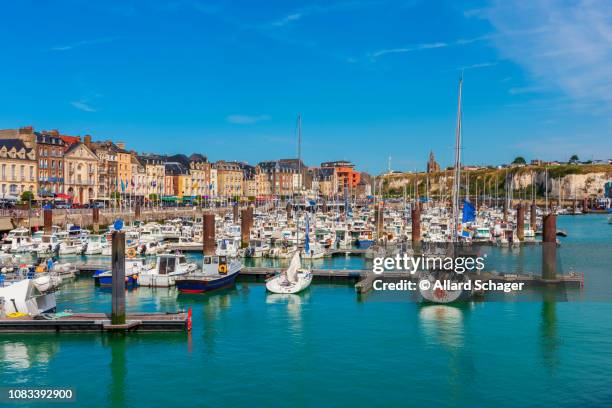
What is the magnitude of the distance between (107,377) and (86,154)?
103m

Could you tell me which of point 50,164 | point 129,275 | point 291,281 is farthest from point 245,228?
point 50,164

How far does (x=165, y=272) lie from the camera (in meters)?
46.7

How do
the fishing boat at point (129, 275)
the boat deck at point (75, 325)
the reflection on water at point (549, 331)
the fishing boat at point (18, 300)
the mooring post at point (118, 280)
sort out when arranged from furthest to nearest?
the fishing boat at point (129, 275), the fishing boat at point (18, 300), the boat deck at point (75, 325), the mooring post at point (118, 280), the reflection on water at point (549, 331)

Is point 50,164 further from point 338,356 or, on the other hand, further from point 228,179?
point 338,356

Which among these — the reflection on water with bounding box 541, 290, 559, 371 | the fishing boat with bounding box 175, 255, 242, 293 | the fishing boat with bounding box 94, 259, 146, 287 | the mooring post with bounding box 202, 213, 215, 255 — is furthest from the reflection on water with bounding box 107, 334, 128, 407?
the mooring post with bounding box 202, 213, 215, 255

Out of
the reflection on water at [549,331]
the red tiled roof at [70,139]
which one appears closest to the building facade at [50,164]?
the red tiled roof at [70,139]

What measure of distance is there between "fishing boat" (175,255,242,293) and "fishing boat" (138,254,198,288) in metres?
1.34

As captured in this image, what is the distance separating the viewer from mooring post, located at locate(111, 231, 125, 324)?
3045 centimetres

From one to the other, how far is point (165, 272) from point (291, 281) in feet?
33.1

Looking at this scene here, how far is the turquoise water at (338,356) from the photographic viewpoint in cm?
2402

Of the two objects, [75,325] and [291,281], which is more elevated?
[291,281]

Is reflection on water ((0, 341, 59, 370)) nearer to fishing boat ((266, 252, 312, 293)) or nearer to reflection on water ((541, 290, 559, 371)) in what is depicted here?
fishing boat ((266, 252, 312, 293))

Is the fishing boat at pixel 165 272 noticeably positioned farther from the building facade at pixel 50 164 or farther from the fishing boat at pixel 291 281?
the building facade at pixel 50 164

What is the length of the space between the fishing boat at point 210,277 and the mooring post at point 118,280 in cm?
1267
